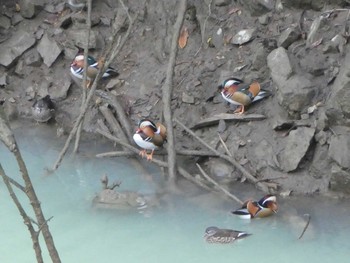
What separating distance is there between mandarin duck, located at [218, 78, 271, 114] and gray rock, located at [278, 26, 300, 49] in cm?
47

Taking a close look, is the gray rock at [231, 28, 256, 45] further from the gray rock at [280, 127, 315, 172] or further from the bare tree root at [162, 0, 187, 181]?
the gray rock at [280, 127, 315, 172]

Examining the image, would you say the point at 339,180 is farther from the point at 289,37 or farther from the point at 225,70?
the point at 225,70

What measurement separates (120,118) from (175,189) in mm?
1312

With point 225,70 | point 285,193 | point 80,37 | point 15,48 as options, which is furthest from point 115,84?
point 285,193

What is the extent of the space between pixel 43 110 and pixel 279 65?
2.70 metres

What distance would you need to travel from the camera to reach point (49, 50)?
807cm

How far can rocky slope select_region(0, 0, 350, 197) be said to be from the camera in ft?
19.6

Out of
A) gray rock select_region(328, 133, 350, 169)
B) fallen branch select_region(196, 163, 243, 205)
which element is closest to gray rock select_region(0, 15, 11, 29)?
fallen branch select_region(196, 163, 243, 205)

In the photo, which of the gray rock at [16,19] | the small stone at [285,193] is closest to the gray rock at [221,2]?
the small stone at [285,193]

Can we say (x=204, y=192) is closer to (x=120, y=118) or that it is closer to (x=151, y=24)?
(x=120, y=118)

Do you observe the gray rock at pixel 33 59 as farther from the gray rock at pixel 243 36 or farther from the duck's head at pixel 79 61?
the gray rock at pixel 243 36

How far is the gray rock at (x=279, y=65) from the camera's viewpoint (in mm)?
6316

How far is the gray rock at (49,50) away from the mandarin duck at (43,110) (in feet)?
1.87

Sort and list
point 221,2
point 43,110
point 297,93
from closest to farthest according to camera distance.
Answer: point 297,93
point 221,2
point 43,110
